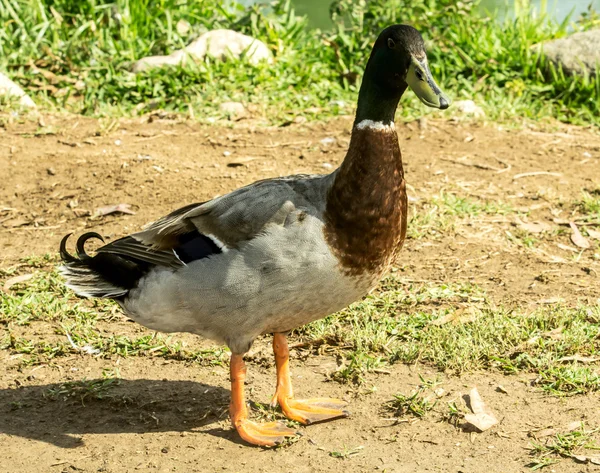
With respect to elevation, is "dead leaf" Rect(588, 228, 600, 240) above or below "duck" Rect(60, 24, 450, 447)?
below

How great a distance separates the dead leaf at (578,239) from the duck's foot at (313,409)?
93.5 inches

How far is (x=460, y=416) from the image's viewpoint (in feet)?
13.3

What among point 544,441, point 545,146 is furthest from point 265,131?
point 544,441

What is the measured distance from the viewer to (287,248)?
371 cm

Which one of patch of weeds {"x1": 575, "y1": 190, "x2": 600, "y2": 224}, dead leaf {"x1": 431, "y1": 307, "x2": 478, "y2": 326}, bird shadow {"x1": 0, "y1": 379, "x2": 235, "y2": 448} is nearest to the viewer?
bird shadow {"x1": 0, "y1": 379, "x2": 235, "y2": 448}

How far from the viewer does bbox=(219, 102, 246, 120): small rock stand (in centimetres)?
767

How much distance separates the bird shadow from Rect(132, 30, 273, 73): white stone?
4325 millimetres

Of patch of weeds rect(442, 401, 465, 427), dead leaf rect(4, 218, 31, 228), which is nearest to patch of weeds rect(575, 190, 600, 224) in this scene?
patch of weeds rect(442, 401, 465, 427)

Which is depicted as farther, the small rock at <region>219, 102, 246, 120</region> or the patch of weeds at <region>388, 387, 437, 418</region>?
the small rock at <region>219, 102, 246, 120</region>

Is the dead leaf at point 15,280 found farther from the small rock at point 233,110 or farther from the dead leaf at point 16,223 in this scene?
the small rock at point 233,110

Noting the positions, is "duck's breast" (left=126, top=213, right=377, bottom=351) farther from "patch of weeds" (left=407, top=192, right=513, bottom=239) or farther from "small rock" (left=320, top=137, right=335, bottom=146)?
"small rock" (left=320, top=137, right=335, bottom=146)

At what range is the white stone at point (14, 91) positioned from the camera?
776 cm

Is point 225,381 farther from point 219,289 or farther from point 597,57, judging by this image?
point 597,57

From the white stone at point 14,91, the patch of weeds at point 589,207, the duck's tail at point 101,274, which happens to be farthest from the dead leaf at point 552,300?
the white stone at point 14,91
